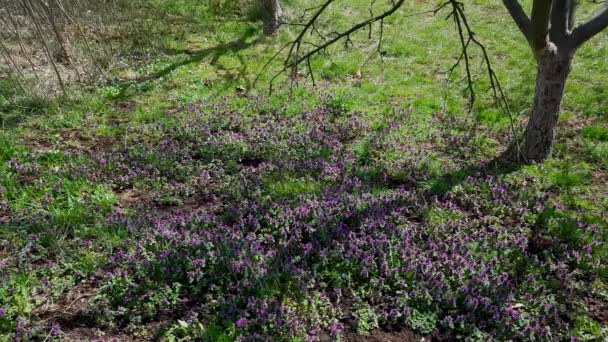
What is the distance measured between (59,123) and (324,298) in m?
6.05

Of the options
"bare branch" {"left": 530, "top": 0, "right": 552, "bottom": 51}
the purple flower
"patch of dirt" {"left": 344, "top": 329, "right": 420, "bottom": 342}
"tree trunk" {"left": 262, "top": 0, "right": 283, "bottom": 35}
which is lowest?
"patch of dirt" {"left": 344, "top": 329, "right": 420, "bottom": 342}

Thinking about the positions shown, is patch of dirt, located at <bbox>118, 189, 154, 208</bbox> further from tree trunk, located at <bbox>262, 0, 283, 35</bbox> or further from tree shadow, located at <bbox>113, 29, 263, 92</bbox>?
tree trunk, located at <bbox>262, 0, 283, 35</bbox>

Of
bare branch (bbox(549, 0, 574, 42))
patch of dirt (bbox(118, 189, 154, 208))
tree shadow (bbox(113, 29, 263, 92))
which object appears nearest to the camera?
bare branch (bbox(549, 0, 574, 42))

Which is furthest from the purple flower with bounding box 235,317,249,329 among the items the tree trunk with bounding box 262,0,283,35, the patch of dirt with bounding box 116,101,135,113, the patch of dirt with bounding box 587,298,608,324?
the tree trunk with bounding box 262,0,283,35

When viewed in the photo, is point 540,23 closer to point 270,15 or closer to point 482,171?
point 482,171

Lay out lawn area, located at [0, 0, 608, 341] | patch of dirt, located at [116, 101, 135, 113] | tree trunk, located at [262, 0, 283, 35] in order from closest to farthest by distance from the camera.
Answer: lawn area, located at [0, 0, 608, 341] < patch of dirt, located at [116, 101, 135, 113] < tree trunk, located at [262, 0, 283, 35]

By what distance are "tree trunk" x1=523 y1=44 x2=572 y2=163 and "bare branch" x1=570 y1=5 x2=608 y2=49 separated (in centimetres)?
19

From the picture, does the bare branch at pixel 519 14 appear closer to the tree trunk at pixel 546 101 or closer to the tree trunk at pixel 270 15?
the tree trunk at pixel 546 101

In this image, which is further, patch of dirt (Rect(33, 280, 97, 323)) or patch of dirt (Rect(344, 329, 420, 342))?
patch of dirt (Rect(33, 280, 97, 323))

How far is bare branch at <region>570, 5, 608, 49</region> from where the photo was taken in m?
5.99

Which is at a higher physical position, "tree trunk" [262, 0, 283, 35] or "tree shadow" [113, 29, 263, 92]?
"tree trunk" [262, 0, 283, 35]

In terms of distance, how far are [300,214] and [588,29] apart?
4.47m

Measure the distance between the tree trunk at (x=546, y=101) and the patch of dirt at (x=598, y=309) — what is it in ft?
8.40

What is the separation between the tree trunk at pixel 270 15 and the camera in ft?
40.8
